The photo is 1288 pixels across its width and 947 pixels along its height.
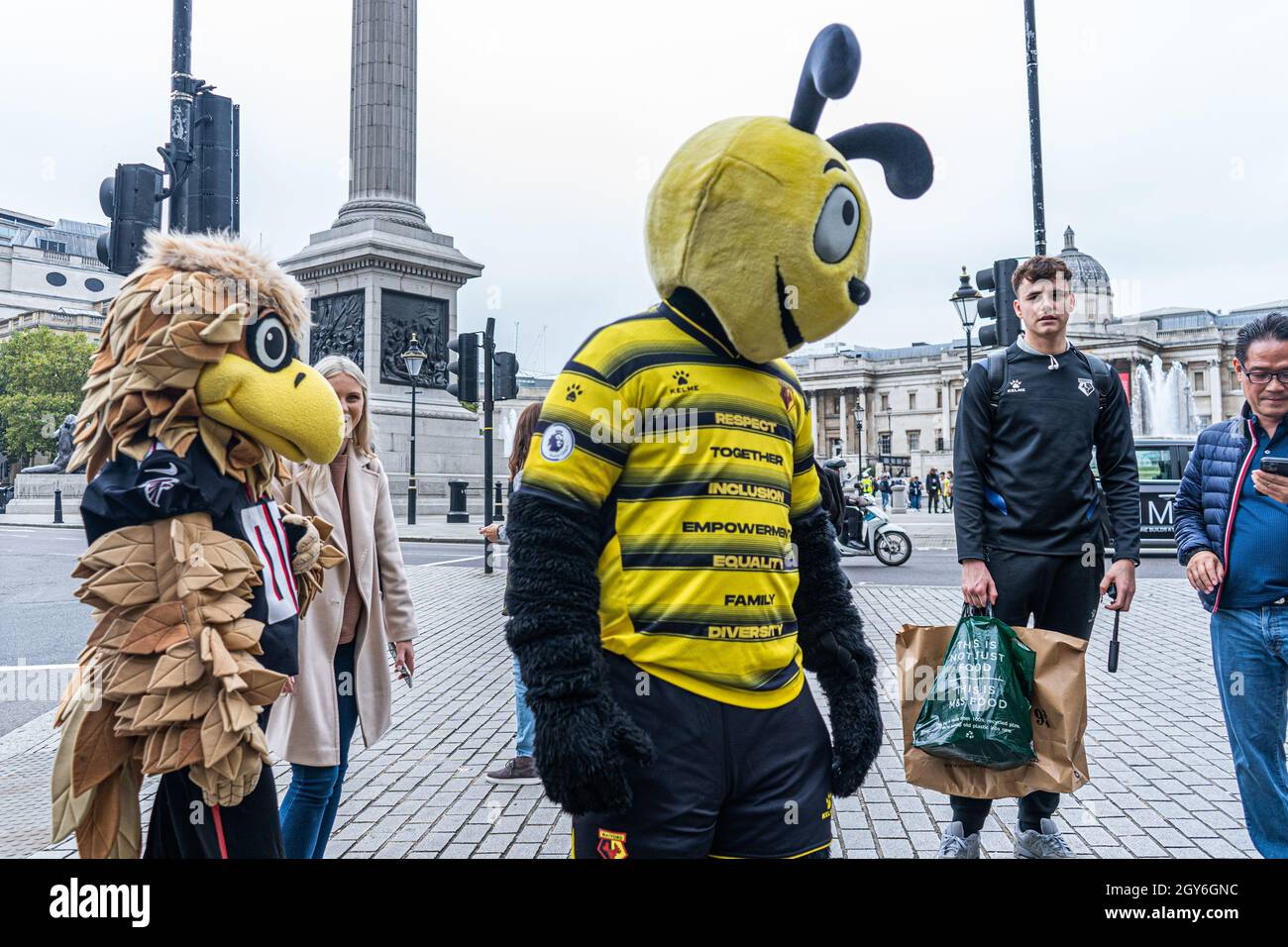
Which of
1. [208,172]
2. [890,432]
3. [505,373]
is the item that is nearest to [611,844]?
[208,172]

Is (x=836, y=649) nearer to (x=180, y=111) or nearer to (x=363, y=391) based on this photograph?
(x=363, y=391)

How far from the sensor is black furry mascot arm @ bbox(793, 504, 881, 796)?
2.08 metres

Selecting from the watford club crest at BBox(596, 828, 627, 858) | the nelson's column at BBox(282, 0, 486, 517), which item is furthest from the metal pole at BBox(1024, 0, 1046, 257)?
the nelson's column at BBox(282, 0, 486, 517)

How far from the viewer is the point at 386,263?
2186 centimetres

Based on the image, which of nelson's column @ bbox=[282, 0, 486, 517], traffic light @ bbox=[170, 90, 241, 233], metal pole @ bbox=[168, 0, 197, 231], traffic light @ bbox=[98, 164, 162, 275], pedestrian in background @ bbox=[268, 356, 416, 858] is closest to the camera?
pedestrian in background @ bbox=[268, 356, 416, 858]

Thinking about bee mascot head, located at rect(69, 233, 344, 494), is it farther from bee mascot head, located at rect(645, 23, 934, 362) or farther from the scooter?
the scooter

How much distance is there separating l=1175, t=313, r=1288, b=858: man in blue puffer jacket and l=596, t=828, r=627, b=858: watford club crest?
2445mm

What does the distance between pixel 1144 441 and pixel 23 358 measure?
6261cm

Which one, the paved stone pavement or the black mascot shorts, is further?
the paved stone pavement

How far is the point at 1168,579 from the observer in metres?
13.5

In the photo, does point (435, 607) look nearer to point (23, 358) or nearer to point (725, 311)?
point (725, 311)
